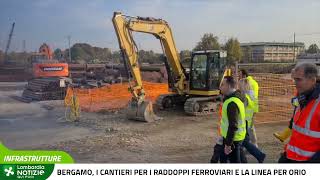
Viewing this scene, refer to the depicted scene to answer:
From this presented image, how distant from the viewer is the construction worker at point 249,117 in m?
6.08

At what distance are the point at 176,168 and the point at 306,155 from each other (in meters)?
1.97

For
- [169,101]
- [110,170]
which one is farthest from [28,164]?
[169,101]

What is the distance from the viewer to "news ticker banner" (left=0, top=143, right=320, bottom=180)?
203 inches

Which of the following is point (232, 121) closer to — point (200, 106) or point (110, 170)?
point (110, 170)

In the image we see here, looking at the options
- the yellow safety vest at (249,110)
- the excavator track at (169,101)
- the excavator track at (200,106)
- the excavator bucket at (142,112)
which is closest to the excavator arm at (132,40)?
the excavator bucket at (142,112)

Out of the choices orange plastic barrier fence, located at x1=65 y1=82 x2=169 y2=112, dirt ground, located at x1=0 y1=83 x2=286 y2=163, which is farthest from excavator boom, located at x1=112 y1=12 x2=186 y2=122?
orange plastic barrier fence, located at x1=65 y1=82 x2=169 y2=112

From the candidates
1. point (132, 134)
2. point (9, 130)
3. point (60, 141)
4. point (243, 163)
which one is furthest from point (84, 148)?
point (243, 163)

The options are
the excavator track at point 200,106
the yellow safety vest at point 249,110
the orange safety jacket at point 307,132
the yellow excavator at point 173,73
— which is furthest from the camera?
the excavator track at point 200,106

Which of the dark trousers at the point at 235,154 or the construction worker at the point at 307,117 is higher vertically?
the construction worker at the point at 307,117

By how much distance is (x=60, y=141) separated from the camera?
9109 mm

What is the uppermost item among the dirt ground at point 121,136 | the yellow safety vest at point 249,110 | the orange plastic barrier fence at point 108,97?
the yellow safety vest at point 249,110

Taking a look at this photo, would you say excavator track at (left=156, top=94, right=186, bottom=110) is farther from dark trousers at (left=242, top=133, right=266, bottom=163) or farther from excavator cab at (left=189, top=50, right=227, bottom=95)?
dark trousers at (left=242, top=133, right=266, bottom=163)

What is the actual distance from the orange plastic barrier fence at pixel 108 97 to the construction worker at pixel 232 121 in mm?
8225

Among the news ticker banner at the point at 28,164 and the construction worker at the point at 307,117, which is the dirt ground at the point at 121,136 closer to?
the news ticker banner at the point at 28,164
